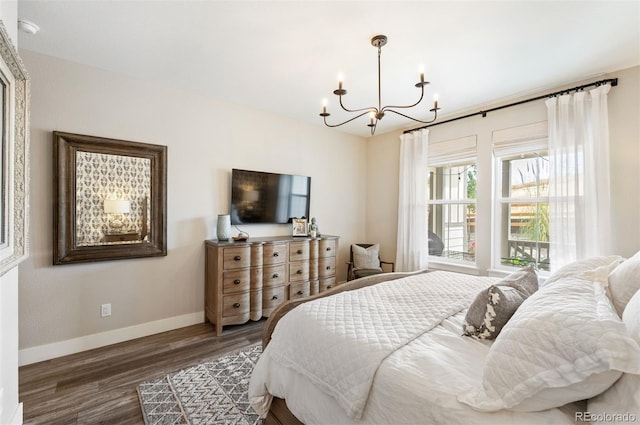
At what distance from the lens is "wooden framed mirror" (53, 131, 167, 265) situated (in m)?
2.53

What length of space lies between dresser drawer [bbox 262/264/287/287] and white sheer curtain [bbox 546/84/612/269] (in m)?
2.89

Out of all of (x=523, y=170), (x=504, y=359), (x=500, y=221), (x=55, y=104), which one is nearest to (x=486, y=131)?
(x=523, y=170)

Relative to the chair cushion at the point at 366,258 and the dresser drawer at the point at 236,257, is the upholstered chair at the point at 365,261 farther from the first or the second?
the dresser drawer at the point at 236,257

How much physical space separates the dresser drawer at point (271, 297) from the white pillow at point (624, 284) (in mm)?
2871

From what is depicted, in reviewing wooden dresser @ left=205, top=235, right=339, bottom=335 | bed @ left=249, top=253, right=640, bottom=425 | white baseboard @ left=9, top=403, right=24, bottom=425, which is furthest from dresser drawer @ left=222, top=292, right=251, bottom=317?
white baseboard @ left=9, top=403, right=24, bottom=425

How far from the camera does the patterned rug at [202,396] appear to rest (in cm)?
179

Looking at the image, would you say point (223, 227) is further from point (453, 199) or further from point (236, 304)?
point (453, 199)

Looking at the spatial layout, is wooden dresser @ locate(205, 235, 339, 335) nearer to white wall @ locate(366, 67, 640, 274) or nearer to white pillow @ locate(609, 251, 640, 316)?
white wall @ locate(366, 67, 640, 274)

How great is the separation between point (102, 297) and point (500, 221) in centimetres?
447

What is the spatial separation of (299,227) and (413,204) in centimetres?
166

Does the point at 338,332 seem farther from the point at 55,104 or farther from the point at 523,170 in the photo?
the point at 523,170

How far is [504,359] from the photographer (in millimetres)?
955

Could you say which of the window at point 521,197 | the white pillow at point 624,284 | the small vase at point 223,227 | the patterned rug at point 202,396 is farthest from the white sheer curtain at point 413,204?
the white pillow at point 624,284

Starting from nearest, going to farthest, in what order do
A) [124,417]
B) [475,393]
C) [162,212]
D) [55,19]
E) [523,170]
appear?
[475,393] → [124,417] → [55,19] → [162,212] → [523,170]
